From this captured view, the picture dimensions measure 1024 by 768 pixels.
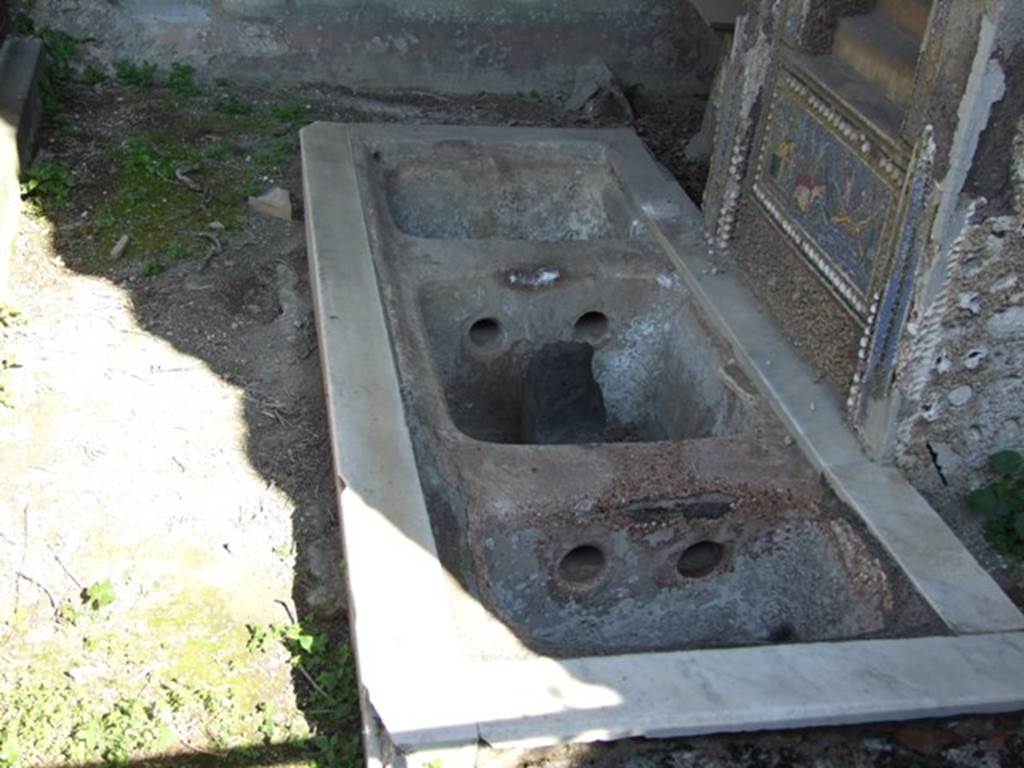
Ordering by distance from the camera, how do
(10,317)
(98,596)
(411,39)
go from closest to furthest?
(98,596), (10,317), (411,39)

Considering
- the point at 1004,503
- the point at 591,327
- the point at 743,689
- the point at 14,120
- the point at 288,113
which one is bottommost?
the point at 288,113

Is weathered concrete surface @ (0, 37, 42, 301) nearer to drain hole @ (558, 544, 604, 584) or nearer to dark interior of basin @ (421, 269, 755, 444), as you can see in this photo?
dark interior of basin @ (421, 269, 755, 444)

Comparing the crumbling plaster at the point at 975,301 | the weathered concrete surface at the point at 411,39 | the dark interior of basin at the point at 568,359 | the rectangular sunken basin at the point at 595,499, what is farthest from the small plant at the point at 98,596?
the weathered concrete surface at the point at 411,39

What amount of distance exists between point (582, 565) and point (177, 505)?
1.33 m

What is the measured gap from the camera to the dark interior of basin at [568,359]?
4582mm

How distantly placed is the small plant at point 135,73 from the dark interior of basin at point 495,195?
6.87 feet

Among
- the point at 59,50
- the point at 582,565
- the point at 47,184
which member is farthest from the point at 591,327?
the point at 59,50

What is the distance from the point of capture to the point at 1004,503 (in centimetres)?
373

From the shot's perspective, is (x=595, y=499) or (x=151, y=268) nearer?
(x=595, y=499)

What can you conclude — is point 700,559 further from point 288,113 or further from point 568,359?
point 288,113

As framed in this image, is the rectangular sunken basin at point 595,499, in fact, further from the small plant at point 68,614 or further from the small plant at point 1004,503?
the small plant at point 68,614

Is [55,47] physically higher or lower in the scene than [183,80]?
higher

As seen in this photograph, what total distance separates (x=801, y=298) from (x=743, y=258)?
54 centimetres

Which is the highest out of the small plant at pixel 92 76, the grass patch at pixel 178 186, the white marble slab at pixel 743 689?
the white marble slab at pixel 743 689
